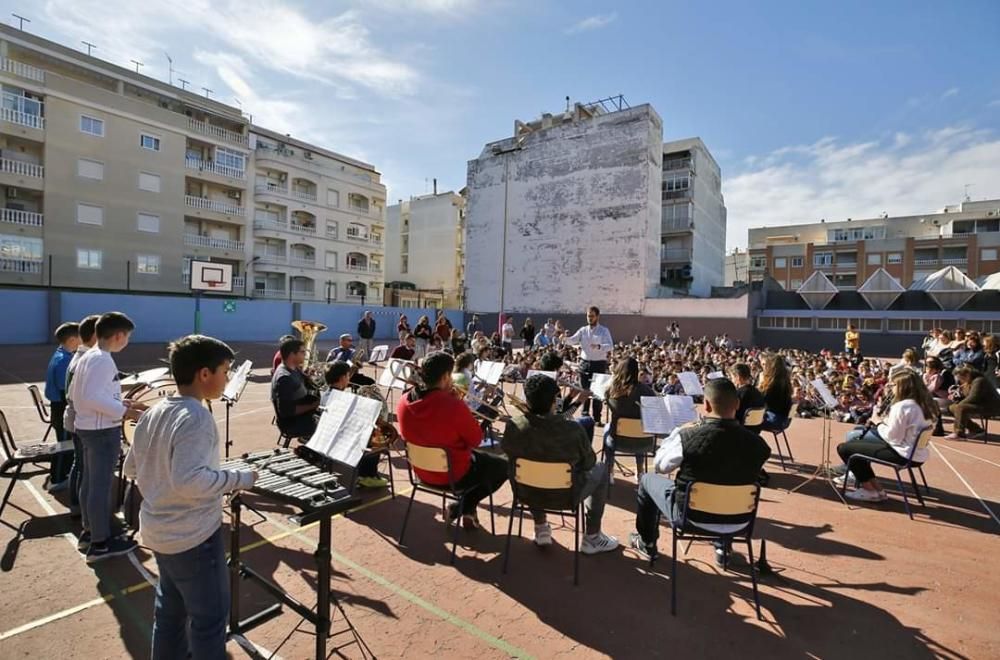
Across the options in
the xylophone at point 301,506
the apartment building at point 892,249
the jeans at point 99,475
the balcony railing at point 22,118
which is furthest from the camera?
→ the apartment building at point 892,249

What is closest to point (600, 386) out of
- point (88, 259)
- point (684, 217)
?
point (88, 259)

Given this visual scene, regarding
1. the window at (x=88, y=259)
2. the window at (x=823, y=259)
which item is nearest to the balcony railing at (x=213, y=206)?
the window at (x=88, y=259)

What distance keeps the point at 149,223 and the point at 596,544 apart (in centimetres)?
3558

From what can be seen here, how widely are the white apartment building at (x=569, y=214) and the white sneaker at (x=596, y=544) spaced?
29802 millimetres

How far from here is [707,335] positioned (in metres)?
29.3

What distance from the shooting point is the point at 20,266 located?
2581 centimetres

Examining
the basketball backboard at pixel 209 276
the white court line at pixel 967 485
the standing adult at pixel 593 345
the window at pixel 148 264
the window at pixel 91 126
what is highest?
the window at pixel 91 126

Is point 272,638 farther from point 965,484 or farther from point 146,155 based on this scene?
point 146,155

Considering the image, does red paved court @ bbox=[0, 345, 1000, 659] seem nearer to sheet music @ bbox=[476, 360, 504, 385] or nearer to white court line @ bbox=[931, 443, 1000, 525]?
white court line @ bbox=[931, 443, 1000, 525]

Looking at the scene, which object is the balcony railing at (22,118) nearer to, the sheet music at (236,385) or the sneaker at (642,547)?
the sheet music at (236,385)

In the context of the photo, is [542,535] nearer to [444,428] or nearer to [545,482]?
[545,482]

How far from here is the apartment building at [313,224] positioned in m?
36.5

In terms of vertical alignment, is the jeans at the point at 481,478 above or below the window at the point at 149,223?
below

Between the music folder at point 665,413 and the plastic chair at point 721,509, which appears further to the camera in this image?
the music folder at point 665,413
